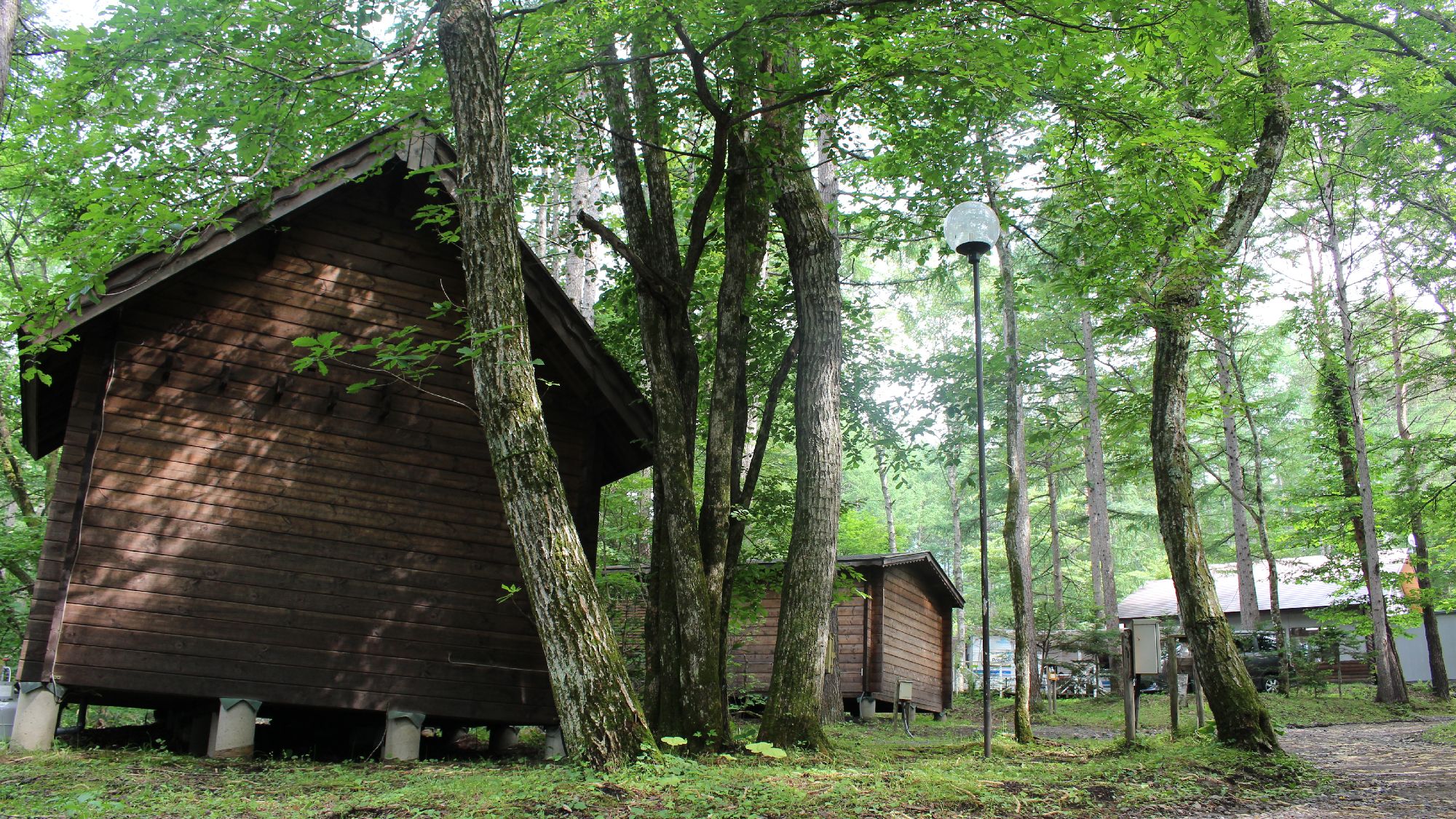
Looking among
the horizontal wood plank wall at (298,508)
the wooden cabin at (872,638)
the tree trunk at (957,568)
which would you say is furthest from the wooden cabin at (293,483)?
the tree trunk at (957,568)

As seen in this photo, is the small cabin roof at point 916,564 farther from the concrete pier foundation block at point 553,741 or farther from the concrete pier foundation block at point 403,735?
the concrete pier foundation block at point 403,735

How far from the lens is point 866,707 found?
60.2ft

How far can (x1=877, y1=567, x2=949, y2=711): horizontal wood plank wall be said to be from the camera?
19109 mm

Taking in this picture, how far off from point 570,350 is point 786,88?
3.49 m

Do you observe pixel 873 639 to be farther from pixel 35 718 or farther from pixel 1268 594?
pixel 1268 594

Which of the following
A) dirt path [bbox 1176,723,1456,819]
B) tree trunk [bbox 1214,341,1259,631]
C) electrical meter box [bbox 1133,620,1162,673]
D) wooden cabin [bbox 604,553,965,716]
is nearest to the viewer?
dirt path [bbox 1176,723,1456,819]

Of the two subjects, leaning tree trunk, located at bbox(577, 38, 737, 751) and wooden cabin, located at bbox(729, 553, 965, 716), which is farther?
wooden cabin, located at bbox(729, 553, 965, 716)

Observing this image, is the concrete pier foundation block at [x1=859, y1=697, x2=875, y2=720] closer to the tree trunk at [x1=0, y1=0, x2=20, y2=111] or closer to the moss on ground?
the moss on ground

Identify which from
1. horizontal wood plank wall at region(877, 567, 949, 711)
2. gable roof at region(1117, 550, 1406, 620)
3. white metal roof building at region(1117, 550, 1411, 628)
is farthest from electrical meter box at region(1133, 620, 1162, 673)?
white metal roof building at region(1117, 550, 1411, 628)

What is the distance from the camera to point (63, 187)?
8648 millimetres

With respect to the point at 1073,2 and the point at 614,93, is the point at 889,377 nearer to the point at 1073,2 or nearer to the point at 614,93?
the point at 614,93

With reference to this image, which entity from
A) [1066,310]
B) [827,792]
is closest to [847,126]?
[827,792]

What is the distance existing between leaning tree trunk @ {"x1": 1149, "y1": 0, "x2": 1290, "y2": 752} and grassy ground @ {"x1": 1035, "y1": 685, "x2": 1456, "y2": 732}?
5.88 m

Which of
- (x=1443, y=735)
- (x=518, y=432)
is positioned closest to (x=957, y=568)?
(x=1443, y=735)
